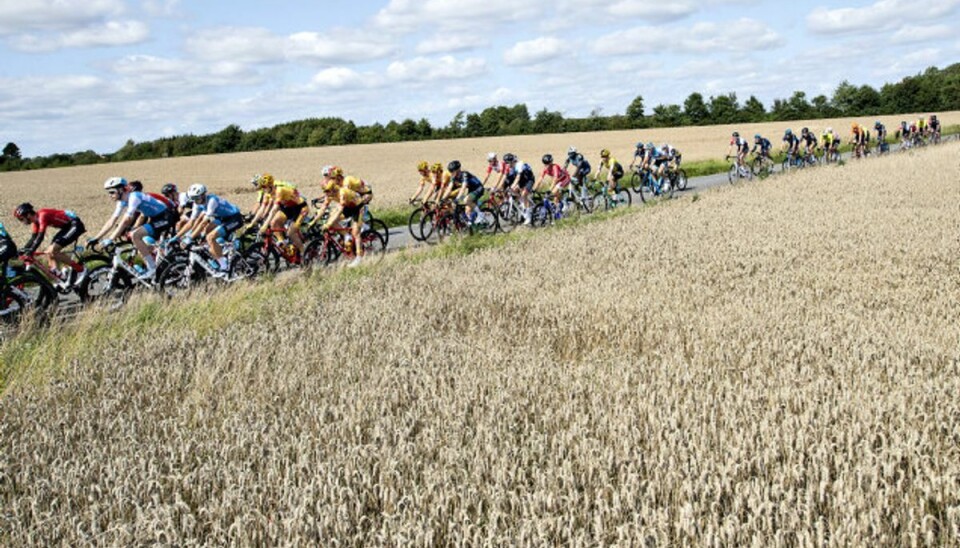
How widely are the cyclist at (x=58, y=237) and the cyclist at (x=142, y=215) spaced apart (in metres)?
0.40

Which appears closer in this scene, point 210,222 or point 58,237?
point 58,237

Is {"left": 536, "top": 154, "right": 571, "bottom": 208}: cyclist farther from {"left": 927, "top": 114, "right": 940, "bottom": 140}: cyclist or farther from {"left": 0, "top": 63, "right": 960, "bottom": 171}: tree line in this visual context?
{"left": 0, "top": 63, "right": 960, "bottom": 171}: tree line

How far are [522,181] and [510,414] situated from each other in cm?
1314

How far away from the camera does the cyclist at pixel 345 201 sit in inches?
Result: 489

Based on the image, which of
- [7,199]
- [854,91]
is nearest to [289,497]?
[7,199]

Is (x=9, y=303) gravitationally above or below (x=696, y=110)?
below

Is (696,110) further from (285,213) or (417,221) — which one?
(285,213)

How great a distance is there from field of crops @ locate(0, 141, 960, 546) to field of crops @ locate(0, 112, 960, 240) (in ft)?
59.0

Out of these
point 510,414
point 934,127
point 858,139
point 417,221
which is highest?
point 934,127

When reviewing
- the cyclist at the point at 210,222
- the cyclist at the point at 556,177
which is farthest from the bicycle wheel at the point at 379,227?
the cyclist at the point at 556,177

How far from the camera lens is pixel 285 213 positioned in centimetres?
1212

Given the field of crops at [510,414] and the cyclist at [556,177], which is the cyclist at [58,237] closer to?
the field of crops at [510,414]

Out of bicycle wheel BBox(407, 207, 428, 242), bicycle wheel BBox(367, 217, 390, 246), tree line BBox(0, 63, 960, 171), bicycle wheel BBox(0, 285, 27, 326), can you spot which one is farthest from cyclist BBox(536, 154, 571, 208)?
tree line BBox(0, 63, 960, 171)

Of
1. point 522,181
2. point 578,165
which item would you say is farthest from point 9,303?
point 578,165
